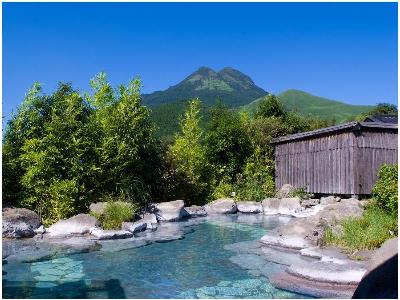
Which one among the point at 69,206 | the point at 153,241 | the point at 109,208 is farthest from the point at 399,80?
the point at 69,206

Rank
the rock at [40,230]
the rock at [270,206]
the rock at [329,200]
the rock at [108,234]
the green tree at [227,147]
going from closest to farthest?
1. the rock at [108,234]
2. the rock at [40,230]
3. the rock at [329,200]
4. the rock at [270,206]
5. the green tree at [227,147]

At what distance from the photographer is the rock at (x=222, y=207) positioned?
17828mm

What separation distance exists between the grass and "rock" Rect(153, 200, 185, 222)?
265 inches

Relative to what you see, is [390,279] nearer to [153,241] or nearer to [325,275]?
[325,275]

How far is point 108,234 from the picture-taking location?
11414 millimetres

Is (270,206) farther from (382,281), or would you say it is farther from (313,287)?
(382,281)

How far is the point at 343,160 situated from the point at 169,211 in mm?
6863

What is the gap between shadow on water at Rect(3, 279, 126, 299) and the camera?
6488 mm

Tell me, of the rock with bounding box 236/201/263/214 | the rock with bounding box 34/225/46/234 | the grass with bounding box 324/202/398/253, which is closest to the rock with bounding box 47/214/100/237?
the rock with bounding box 34/225/46/234

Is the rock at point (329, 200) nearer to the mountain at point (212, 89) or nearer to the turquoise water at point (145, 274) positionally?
the turquoise water at point (145, 274)

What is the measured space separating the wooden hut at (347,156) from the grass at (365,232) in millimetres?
5863

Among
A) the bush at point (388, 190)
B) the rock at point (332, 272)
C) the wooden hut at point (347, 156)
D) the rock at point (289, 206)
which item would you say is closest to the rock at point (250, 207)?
the rock at point (289, 206)

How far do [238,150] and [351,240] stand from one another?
12953 millimetres

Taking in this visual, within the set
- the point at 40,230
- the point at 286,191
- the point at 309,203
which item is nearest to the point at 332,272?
the point at 40,230
